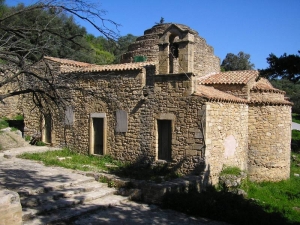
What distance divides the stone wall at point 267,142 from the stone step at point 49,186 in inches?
261

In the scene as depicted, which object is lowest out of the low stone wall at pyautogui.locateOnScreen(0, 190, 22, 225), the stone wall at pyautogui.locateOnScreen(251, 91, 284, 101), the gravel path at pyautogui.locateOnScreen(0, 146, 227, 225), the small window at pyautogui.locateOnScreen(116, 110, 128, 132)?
the gravel path at pyautogui.locateOnScreen(0, 146, 227, 225)

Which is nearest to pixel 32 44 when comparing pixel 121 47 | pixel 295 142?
pixel 121 47

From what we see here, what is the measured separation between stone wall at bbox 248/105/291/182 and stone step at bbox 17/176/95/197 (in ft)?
21.8

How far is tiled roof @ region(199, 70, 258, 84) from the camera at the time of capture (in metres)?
12.9

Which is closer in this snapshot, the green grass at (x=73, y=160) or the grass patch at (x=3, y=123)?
the green grass at (x=73, y=160)

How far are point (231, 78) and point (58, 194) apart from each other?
27.8 feet

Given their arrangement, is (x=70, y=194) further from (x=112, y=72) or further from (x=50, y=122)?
(x=50, y=122)

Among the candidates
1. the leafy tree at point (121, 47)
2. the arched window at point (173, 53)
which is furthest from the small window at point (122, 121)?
the leafy tree at point (121, 47)

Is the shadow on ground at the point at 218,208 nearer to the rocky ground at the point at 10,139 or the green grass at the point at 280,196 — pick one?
the green grass at the point at 280,196

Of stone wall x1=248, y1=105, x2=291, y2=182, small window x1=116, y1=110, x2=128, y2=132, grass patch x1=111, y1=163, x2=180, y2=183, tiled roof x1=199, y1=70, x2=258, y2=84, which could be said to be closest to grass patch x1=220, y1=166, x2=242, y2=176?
stone wall x1=248, y1=105, x2=291, y2=182

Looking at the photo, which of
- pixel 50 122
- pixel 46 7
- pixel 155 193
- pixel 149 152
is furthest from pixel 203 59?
pixel 46 7

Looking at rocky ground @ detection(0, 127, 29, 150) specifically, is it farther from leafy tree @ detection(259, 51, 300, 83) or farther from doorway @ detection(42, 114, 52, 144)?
leafy tree @ detection(259, 51, 300, 83)

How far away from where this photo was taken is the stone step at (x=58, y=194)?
7.58 m

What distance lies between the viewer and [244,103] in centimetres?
1253
